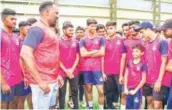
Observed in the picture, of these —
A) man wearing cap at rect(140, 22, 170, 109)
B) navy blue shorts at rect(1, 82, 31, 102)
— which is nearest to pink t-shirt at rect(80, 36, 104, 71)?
man wearing cap at rect(140, 22, 170, 109)

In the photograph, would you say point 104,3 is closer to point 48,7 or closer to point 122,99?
point 122,99

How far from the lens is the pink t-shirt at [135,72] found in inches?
260

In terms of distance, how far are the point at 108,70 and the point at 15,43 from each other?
2544 mm

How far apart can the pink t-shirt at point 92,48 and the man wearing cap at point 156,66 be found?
51.5 inches

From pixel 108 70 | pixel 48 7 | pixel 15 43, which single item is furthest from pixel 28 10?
pixel 48 7

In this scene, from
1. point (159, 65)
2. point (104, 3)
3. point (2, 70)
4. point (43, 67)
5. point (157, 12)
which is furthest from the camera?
point (157, 12)

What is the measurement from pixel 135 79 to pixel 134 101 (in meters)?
0.38

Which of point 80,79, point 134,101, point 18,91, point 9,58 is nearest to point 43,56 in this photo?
point 9,58

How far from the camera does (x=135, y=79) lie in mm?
6645

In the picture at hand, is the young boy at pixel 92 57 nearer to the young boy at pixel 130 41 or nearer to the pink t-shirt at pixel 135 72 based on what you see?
the young boy at pixel 130 41

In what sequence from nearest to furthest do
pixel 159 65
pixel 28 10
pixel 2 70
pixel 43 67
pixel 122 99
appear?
pixel 43 67 < pixel 2 70 < pixel 159 65 < pixel 122 99 < pixel 28 10

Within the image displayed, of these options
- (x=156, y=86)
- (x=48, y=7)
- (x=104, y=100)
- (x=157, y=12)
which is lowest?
(x=104, y=100)

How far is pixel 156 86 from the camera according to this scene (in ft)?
19.7

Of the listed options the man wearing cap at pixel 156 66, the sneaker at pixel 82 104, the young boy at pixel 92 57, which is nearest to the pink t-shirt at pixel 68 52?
the young boy at pixel 92 57
